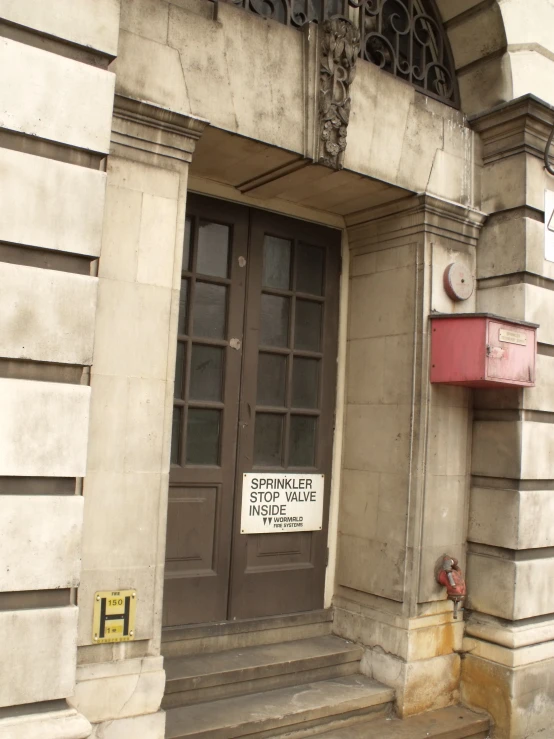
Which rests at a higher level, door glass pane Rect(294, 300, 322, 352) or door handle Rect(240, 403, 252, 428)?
door glass pane Rect(294, 300, 322, 352)

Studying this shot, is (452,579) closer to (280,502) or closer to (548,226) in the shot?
(280,502)

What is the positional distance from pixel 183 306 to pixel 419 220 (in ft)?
7.13

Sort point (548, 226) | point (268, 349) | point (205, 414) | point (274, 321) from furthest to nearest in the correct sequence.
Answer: point (548, 226) → point (274, 321) → point (268, 349) → point (205, 414)

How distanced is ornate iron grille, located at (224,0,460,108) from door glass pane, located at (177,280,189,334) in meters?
2.13

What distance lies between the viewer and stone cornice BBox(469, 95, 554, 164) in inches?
249

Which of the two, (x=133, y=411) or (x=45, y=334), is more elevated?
(x=45, y=334)

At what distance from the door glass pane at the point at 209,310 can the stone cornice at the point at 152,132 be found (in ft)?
4.39

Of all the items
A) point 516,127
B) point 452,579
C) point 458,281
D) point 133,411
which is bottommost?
point 452,579

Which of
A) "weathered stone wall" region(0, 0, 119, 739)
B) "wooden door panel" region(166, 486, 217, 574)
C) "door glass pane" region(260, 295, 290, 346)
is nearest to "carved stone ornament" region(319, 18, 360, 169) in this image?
"door glass pane" region(260, 295, 290, 346)

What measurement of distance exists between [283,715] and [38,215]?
12.5 feet

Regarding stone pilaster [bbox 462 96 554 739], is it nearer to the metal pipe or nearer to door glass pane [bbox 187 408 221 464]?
the metal pipe

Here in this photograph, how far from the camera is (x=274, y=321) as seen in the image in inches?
253

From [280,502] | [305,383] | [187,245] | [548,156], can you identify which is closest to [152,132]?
[187,245]

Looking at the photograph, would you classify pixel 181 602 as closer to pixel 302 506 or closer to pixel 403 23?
pixel 302 506
